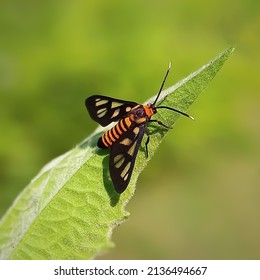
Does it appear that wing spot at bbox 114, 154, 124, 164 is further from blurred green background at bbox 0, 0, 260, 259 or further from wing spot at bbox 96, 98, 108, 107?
blurred green background at bbox 0, 0, 260, 259

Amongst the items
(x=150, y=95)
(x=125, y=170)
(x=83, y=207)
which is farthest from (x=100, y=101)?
(x=150, y=95)

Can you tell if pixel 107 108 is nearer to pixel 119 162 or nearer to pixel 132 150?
pixel 132 150

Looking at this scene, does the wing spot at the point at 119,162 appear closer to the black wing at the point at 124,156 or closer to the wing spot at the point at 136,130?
the black wing at the point at 124,156

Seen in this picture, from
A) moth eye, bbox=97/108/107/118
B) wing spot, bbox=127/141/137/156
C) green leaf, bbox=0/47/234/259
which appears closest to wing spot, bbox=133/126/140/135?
wing spot, bbox=127/141/137/156

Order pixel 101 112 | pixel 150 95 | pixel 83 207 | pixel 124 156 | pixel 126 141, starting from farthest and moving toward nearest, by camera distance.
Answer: pixel 150 95
pixel 101 112
pixel 126 141
pixel 124 156
pixel 83 207

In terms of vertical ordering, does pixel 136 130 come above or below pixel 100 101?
below

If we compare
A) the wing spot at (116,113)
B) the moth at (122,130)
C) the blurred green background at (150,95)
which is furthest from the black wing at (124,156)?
the blurred green background at (150,95)
